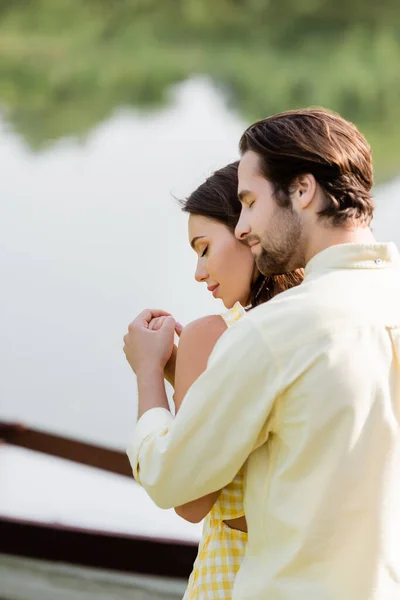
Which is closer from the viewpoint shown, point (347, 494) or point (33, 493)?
point (347, 494)

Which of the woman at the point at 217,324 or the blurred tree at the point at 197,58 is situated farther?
the blurred tree at the point at 197,58

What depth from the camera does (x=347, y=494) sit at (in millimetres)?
1170

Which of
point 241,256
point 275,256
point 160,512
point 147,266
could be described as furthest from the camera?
point 147,266

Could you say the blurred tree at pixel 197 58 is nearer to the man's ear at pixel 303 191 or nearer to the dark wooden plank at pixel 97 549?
the dark wooden plank at pixel 97 549

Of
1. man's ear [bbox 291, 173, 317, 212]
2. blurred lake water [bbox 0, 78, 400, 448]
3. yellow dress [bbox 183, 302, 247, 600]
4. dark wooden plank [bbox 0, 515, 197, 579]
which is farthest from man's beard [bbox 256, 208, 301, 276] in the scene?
blurred lake water [bbox 0, 78, 400, 448]

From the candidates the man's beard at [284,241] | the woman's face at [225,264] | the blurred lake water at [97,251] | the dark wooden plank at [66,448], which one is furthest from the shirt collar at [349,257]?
the blurred lake water at [97,251]

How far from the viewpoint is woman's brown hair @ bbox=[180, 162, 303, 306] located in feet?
5.13

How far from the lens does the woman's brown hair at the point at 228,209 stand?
Result: 1.56 meters

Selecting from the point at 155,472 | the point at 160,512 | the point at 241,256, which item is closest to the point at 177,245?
the point at 160,512

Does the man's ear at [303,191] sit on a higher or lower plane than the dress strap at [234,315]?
higher

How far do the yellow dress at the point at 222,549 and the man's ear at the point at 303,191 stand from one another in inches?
8.0

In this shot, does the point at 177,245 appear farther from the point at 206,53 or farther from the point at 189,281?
the point at 206,53

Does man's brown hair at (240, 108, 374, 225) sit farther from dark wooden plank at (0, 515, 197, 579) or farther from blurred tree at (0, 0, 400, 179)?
blurred tree at (0, 0, 400, 179)

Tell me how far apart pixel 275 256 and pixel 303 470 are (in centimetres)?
32
